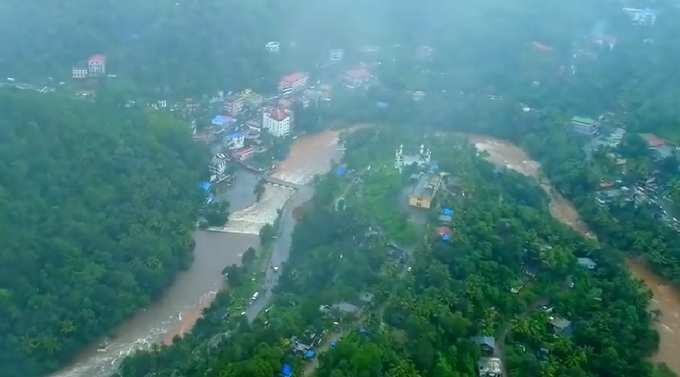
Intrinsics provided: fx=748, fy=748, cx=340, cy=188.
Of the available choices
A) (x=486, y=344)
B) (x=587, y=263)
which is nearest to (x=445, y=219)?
(x=587, y=263)

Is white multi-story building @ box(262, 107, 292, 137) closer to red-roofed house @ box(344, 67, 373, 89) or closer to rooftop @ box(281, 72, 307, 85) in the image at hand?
rooftop @ box(281, 72, 307, 85)

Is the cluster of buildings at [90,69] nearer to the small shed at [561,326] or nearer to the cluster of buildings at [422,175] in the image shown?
the cluster of buildings at [422,175]

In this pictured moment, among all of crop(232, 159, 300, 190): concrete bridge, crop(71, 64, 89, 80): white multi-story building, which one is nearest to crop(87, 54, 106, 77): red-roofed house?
crop(71, 64, 89, 80): white multi-story building

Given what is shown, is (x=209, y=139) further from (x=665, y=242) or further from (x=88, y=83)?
(x=665, y=242)

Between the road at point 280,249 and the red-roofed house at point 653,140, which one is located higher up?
the red-roofed house at point 653,140

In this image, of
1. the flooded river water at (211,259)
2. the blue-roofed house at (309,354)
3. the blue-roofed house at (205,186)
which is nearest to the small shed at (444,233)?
the flooded river water at (211,259)
